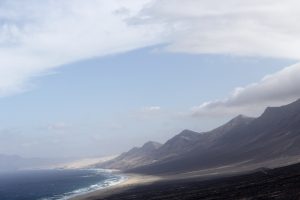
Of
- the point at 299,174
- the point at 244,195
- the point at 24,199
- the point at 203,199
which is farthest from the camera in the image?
the point at 24,199

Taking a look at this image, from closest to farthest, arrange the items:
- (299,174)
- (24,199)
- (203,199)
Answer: (203,199), (299,174), (24,199)

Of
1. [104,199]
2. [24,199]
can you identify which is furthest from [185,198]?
[24,199]

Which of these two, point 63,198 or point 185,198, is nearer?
point 185,198

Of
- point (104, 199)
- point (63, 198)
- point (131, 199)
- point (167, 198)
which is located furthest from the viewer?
point (63, 198)

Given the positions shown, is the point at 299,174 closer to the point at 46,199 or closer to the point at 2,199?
the point at 46,199

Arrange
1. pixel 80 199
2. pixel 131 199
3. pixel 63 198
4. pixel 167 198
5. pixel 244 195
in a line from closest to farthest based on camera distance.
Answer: pixel 244 195
pixel 167 198
pixel 131 199
pixel 80 199
pixel 63 198

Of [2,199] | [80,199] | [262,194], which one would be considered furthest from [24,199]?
[262,194]

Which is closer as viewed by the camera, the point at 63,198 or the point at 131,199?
the point at 131,199

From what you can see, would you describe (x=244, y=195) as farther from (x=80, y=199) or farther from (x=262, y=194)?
(x=80, y=199)

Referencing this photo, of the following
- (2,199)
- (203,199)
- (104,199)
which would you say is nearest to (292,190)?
(203,199)
